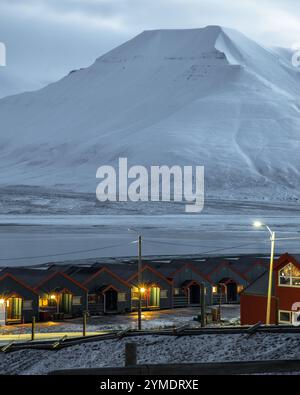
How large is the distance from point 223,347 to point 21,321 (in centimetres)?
4122

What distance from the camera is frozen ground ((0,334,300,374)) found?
20.5 metres

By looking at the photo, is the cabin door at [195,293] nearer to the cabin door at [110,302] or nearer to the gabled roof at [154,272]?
the gabled roof at [154,272]

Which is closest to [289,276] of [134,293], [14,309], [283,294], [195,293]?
[283,294]

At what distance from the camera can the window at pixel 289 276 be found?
1762 inches

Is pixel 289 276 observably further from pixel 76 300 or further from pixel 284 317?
pixel 76 300

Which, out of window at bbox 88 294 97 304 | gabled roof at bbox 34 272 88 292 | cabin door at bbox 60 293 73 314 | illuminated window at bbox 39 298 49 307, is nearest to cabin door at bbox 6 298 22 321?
gabled roof at bbox 34 272 88 292

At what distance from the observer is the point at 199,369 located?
15.1 meters

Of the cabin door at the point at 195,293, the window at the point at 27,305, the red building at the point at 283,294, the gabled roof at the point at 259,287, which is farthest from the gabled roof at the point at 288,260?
the cabin door at the point at 195,293

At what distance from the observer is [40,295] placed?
62.0m

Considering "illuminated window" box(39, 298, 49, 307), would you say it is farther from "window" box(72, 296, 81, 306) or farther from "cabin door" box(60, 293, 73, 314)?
"window" box(72, 296, 81, 306)

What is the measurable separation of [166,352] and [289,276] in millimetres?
24688

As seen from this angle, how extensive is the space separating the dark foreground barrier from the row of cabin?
43.8 metres

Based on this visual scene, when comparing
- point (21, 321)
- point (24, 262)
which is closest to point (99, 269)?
point (21, 321)

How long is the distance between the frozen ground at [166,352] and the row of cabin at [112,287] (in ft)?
117
